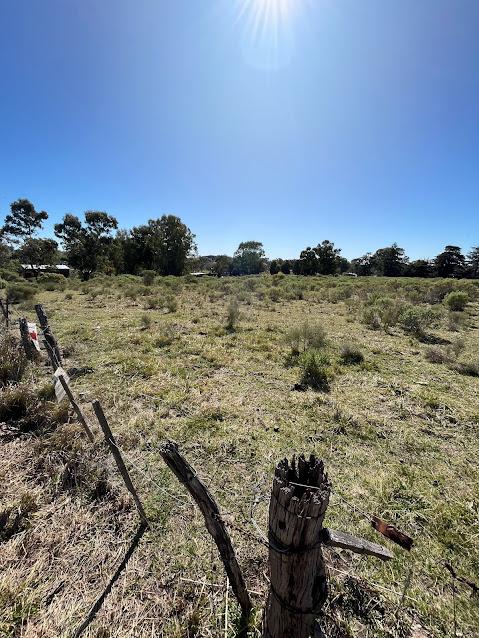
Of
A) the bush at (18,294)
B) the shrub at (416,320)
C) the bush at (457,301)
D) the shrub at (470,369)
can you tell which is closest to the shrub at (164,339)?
the shrub at (470,369)

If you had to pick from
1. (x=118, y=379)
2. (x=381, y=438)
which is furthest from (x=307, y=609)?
(x=118, y=379)

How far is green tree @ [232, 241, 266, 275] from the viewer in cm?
7156

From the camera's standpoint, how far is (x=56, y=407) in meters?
4.15

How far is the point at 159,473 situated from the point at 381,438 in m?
3.10

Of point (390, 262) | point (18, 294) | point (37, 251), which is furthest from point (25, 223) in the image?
point (390, 262)

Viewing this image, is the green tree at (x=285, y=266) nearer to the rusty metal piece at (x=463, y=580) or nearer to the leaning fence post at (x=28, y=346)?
the leaning fence post at (x=28, y=346)

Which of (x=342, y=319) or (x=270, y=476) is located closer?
(x=270, y=476)

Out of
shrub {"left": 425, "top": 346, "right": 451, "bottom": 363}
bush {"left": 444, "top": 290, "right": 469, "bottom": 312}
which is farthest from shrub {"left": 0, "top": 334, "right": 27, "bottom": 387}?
bush {"left": 444, "top": 290, "right": 469, "bottom": 312}

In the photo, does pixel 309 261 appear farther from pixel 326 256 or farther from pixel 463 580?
pixel 463 580

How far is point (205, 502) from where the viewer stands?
172 cm

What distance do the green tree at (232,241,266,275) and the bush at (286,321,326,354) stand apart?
63422 mm

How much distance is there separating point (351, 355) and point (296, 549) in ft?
21.9

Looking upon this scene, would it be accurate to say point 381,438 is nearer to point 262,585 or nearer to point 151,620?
point 262,585

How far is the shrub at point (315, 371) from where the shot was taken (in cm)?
586
